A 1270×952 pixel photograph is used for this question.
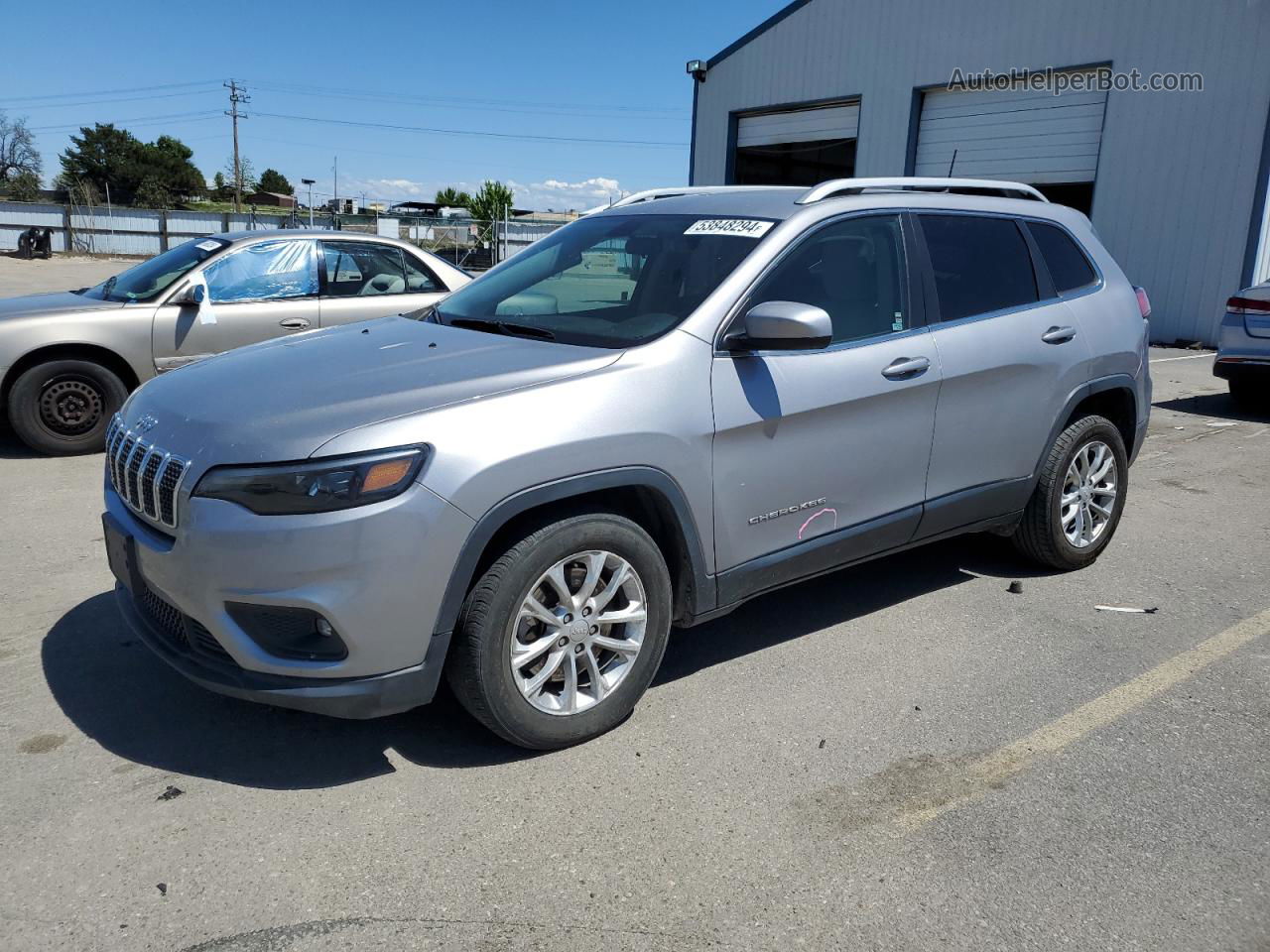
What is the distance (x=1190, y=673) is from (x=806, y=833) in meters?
2.03

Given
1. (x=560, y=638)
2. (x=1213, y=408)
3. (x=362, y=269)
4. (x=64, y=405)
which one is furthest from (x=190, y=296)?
(x=1213, y=408)

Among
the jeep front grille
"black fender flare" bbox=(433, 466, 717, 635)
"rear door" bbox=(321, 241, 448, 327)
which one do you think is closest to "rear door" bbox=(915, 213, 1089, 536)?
"black fender flare" bbox=(433, 466, 717, 635)

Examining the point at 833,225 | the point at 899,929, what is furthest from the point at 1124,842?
the point at 833,225

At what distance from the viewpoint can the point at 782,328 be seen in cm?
339

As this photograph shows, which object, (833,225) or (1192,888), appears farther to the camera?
(833,225)

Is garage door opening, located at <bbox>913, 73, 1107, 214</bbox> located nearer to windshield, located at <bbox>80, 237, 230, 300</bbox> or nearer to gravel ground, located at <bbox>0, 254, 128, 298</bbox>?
windshield, located at <bbox>80, 237, 230, 300</bbox>

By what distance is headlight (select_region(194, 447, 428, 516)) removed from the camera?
2.79 m

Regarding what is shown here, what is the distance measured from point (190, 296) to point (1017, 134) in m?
15.1

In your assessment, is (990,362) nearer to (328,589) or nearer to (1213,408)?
(328,589)

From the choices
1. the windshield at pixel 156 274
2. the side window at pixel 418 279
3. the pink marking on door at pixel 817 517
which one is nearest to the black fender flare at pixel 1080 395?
the pink marking on door at pixel 817 517

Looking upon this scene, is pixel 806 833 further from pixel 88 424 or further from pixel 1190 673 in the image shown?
pixel 88 424

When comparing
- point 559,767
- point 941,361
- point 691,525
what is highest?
point 941,361

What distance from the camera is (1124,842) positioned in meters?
2.87

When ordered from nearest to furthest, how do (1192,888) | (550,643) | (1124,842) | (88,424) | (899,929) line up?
(899,929) < (1192,888) < (1124,842) < (550,643) < (88,424)
